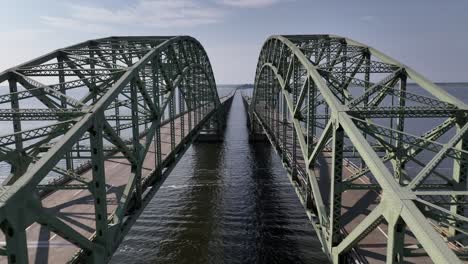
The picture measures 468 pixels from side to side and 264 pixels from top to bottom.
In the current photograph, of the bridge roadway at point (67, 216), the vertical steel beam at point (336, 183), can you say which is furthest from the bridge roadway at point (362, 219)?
the bridge roadway at point (67, 216)

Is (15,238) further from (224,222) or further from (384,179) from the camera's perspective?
(224,222)

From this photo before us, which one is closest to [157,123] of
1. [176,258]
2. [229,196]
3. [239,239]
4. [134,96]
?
[134,96]

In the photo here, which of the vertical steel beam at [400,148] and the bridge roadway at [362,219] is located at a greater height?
the vertical steel beam at [400,148]

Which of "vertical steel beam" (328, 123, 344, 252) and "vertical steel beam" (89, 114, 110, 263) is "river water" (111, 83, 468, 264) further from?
"vertical steel beam" (89, 114, 110, 263)

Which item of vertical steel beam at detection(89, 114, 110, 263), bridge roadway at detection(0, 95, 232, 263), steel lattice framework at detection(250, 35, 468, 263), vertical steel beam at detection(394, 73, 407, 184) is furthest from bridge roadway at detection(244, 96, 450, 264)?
bridge roadway at detection(0, 95, 232, 263)

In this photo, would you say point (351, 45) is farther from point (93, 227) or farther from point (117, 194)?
point (93, 227)

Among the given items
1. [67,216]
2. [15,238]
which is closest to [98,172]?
[15,238]

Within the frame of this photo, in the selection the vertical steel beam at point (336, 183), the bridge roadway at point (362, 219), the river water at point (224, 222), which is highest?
the vertical steel beam at point (336, 183)

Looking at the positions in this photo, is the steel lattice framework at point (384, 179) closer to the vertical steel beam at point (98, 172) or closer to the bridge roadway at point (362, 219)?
the bridge roadway at point (362, 219)

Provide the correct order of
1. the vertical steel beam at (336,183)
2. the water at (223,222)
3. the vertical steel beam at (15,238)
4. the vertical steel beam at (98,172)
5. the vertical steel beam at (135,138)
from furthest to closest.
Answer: the water at (223,222)
the vertical steel beam at (135,138)
the vertical steel beam at (336,183)
the vertical steel beam at (98,172)
the vertical steel beam at (15,238)
